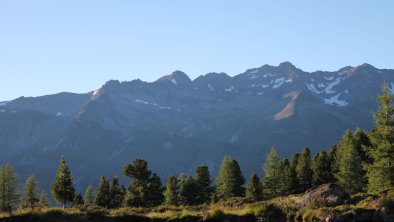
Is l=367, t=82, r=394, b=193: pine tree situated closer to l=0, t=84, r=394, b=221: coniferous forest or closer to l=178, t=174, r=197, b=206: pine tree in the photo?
l=0, t=84, r=394, b=221: coniferous forest

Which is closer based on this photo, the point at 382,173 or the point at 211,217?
the point at 211,217

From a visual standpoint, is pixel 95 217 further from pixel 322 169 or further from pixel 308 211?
pixel 322 169

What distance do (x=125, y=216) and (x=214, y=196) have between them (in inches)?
2225

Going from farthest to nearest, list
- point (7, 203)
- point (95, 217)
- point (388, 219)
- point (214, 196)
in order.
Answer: point (214, 196)
point (7, 203)
point (95, 217)
point (388, 219)

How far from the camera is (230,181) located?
89562 millimetres

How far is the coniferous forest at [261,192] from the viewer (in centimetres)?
3195

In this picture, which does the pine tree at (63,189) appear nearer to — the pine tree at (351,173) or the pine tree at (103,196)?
the pine tree at (103,196)

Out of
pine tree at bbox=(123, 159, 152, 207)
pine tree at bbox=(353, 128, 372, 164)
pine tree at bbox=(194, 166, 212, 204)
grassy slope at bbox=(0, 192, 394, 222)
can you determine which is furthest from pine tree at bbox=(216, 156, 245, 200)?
grassy slope at bbox=(0, 192, 394, 222)

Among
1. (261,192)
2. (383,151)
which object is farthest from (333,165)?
(383,151)

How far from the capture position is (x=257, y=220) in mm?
31031

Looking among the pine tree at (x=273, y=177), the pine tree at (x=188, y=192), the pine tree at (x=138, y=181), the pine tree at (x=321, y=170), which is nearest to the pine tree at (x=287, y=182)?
the pine tree at (x=273, y=177)

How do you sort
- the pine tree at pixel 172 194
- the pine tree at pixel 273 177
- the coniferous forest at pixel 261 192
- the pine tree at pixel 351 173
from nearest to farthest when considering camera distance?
the coniferous forest at pixel 261 192 → the pine tree at pixel 351 173 → the pine tree at pixel 273 177 → the pine tree at pixel 172 194

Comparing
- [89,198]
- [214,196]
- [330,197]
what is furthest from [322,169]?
[330,197]

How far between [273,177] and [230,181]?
25.4ft
